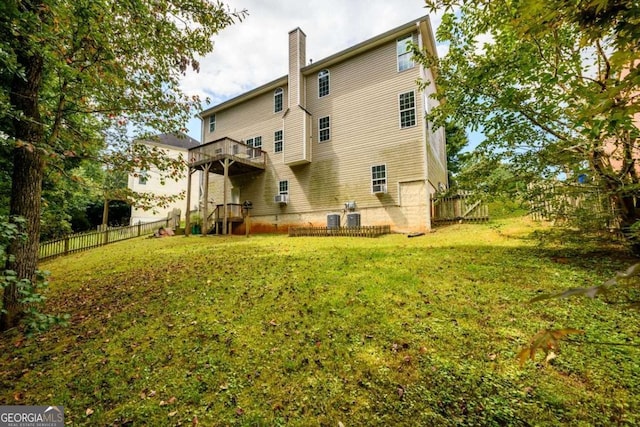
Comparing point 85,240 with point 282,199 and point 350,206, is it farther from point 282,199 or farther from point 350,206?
point 350,206

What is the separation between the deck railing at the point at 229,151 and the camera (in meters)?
15.0

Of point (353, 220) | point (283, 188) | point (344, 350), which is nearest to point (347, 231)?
point (353, 220)

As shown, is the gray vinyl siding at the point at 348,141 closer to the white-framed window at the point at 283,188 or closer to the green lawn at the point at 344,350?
the white-framed window at the point at 283,188

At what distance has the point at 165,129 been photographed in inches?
225

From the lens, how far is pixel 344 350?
315 centimetres

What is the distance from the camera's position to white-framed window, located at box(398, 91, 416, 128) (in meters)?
11.8

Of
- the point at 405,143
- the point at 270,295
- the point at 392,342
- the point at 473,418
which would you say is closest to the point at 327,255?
Answer: the point at 270,295

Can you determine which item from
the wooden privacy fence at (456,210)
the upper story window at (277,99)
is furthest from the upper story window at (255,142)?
the wooden privacy fence at (456,210)

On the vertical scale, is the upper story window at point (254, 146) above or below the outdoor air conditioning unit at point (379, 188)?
above

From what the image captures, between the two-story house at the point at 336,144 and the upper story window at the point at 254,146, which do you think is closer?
the two-story house at the point at 336,144

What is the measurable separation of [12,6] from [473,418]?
638 centimetres

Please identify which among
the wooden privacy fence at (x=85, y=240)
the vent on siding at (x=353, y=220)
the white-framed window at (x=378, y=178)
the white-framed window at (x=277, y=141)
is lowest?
the wooden privacy fence at (x=85, y=240)

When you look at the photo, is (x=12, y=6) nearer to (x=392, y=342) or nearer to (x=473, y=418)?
(x=392, y=342)

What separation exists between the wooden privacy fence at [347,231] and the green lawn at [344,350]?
15.6 feet
